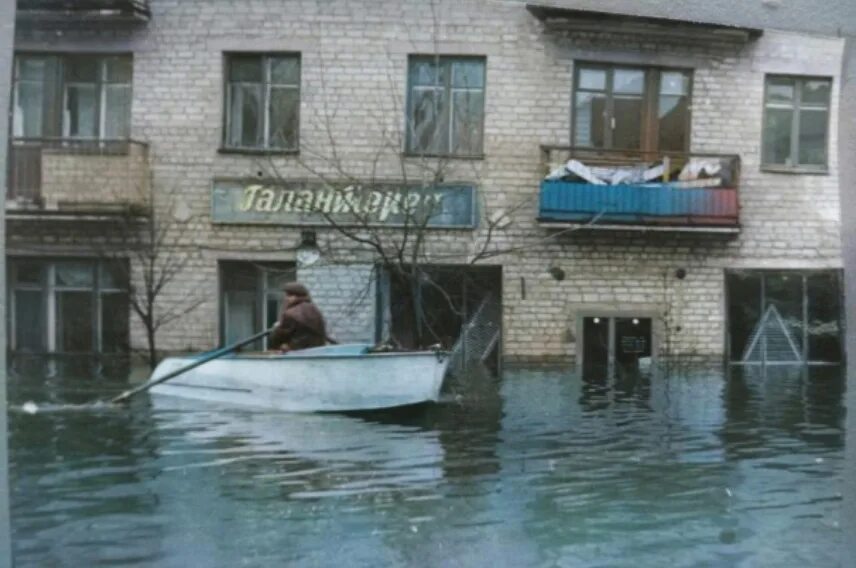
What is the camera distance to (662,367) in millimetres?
2846

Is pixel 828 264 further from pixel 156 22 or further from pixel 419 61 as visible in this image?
pixel 156 22

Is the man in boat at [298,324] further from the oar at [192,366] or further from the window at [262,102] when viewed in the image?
the window at [262,102]

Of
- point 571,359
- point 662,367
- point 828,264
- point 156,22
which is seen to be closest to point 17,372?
point 156,22

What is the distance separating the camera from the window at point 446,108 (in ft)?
9.15

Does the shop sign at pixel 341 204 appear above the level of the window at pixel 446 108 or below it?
below

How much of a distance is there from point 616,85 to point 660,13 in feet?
0.83

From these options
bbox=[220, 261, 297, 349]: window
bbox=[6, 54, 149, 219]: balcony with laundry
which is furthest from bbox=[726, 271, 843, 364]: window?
bbox=[6, 54, 149, 219]: balcony with laundry

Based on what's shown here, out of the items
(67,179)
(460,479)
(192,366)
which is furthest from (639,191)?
(67,179)

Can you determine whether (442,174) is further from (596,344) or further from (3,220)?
(3,220)

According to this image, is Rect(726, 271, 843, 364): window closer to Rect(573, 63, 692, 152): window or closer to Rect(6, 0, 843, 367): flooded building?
Rect(6, 0, 843, 367): flooded building

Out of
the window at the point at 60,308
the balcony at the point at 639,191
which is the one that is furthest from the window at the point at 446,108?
the window at the point at 60,308

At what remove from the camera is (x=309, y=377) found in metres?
2.73

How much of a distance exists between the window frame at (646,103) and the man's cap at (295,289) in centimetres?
90

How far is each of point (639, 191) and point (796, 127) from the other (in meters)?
0.53
